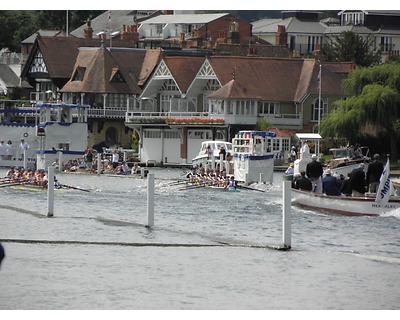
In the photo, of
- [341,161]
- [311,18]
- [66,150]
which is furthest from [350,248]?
[311,18]

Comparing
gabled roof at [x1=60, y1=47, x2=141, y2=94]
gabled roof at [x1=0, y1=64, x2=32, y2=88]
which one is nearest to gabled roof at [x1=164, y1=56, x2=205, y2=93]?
gabled roof at [x1=60, y1=47, x2=141, y2=94]

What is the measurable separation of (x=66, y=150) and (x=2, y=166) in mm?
3562

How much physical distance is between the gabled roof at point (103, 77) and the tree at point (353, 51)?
42.7 ft

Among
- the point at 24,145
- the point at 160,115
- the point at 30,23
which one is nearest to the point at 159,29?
the point at 30,23

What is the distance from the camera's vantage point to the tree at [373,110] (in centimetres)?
7119

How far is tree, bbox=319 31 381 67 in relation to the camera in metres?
91.6

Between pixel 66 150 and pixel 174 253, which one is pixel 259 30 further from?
pixel 174 253

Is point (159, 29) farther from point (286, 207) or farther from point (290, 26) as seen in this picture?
point (286, 207)

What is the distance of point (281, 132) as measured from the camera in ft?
261

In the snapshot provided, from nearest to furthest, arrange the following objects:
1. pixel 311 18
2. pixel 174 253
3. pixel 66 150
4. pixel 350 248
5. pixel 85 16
Answer: pixel 174 253
pixel 350 248
pixel 66 150
pixel 311 18
pixel 85 16

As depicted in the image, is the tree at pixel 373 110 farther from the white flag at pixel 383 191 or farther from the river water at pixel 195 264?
the white flag at pixel 383 191

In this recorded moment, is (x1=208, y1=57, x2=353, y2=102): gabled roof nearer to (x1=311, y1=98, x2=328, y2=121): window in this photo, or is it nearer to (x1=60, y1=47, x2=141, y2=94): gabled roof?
(x1=311, y1=98, x2=328, y2=121): window

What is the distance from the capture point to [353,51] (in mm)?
93062

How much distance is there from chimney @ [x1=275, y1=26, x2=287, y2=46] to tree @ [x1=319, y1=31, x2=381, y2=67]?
4.12m
